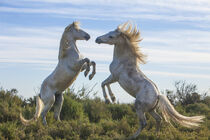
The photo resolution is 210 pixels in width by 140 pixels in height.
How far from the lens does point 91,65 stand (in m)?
8.39

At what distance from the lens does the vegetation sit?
7.96 meters

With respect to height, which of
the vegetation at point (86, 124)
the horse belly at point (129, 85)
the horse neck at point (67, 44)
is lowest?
the vegetation at point (86, 124)

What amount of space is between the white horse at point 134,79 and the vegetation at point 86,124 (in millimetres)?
560

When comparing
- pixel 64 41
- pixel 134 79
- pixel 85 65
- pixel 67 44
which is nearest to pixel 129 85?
pixel 134 79

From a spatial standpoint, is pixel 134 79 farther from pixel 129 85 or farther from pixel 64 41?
pixel 64 41

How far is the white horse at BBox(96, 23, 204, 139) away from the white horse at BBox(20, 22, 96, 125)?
1024 mm

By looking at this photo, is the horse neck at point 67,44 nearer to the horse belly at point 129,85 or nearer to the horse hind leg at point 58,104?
the horse hind leg at point 58,104

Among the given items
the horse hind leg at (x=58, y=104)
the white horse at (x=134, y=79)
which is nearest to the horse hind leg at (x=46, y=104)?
the horse hind leg at (x=58, y=104)

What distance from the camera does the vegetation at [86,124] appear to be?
7.96 meters

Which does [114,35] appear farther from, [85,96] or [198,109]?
[198,109]

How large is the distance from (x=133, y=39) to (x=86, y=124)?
2.52 metres

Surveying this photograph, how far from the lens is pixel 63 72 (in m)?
8.81

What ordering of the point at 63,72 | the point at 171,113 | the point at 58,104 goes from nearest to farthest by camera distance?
the point at 171,113, the point at 63,72, the point at 58,104

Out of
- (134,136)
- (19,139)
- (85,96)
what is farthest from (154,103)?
(85,96)
